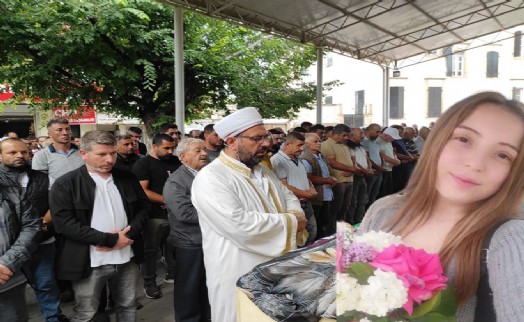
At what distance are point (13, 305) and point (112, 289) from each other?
2.13 ft

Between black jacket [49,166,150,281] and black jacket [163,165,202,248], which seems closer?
black jacket [49,166,150,281]

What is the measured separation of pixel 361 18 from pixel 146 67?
20.4 ft

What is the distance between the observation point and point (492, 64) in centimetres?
2814

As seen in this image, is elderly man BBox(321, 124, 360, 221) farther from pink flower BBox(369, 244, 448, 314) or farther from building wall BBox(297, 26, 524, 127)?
building wall BBox(297, 26, 524, 127)

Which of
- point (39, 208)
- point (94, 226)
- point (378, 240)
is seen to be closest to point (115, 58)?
point (39, 208)

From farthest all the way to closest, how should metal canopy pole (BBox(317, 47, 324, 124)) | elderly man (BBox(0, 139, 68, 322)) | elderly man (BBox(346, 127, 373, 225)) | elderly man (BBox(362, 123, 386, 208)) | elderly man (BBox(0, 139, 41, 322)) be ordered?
metal canopy pole (BBox(317, 47, 324, 124))
elderly man (BBox(362, 123, 386, 208))
elderly man (BBox(346, 127, 373, 225))
elderly man (BBox(0, 139, 68, 322))
elderly man (BBox(0, 139, 41, 322))

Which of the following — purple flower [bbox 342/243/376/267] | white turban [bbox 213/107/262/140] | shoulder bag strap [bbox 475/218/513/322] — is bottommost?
shoulder bag strap [bbox 475/218/513/322]

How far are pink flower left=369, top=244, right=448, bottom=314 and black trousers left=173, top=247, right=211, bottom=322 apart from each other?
8.67 ft

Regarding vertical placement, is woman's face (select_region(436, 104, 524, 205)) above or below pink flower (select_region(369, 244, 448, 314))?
above

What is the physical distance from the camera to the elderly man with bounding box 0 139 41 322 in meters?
2.52

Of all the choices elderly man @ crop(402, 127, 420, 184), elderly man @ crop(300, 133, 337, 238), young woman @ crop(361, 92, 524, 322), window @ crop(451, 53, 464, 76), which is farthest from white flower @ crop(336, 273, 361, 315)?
window @ crop(451, 53, 464, 76)

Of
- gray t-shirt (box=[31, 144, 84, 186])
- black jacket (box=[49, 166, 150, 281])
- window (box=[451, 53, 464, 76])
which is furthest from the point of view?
window (box=[451, 53, 464, 76])

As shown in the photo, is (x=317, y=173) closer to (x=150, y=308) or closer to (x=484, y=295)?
(x=150, y=308)

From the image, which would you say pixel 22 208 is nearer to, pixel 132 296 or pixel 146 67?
pixel 132 296
